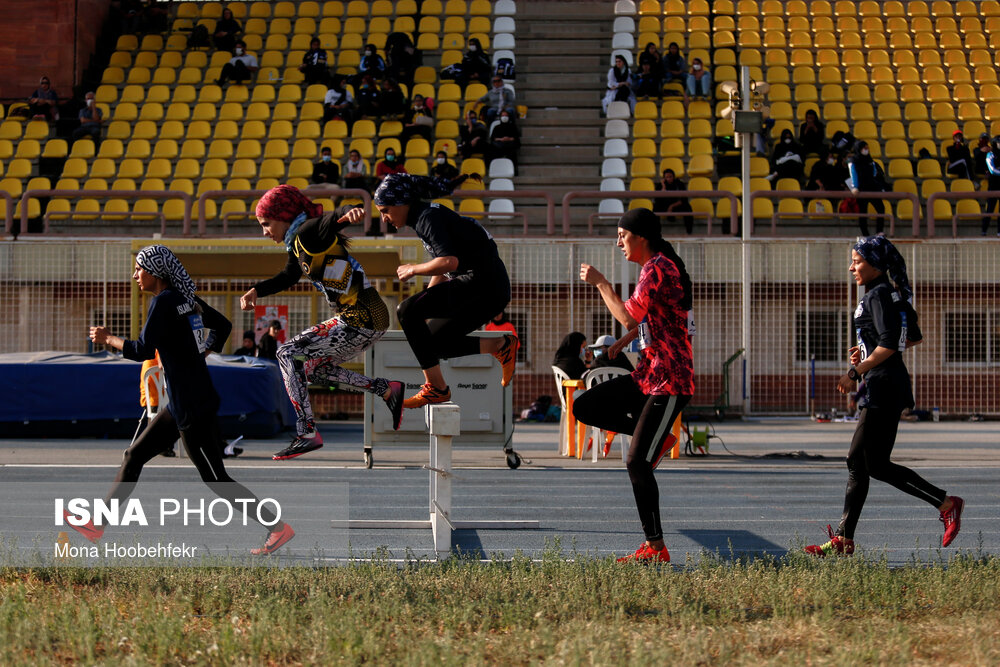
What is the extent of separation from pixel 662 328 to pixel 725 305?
14.5 meters

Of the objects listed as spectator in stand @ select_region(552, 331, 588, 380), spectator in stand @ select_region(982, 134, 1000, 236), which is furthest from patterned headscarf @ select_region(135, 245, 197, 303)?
spectator in stand @ select_region(982, 134, 1000, 236)

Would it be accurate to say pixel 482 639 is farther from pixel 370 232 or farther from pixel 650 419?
pixel 370 232

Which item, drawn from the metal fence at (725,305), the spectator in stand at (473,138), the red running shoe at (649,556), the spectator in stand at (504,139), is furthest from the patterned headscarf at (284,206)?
the spectator in stand at (504,139)

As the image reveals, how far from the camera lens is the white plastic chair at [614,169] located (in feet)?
83.5

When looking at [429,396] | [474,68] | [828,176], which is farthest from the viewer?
[474,68]

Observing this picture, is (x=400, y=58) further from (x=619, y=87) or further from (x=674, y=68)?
(x=674, y=68)

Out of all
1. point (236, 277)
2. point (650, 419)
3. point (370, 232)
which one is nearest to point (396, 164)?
point (370, 232)

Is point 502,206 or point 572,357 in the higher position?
point 502,206

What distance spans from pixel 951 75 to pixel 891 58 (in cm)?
164

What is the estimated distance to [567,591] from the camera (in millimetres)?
6004

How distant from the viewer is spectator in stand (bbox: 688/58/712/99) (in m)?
27.5

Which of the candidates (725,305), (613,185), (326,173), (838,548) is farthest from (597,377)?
(613,185)

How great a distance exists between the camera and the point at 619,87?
1074 inches

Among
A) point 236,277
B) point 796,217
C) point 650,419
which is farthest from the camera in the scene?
point 796,217
